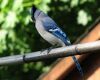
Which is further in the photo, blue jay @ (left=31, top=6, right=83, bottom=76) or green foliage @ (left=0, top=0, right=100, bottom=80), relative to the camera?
green foliage @ (left=0, top=0, right=100, bottom=80)

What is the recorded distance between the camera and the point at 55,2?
10469 millimetres

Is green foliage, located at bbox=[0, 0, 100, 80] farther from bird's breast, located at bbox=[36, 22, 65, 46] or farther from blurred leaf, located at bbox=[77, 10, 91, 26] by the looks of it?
bird's breast, located at bbox=[36, 22, 65, 46]

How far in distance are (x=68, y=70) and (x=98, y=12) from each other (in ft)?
11.8

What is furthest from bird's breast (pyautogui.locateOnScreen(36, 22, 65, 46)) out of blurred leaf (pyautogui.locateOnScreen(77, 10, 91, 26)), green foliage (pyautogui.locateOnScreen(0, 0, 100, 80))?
blurred leaf (pyautogui.locateOnScreen(77, 10, 91, 26))

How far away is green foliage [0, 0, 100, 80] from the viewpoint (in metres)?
8.36

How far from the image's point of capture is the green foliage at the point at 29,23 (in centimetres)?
836

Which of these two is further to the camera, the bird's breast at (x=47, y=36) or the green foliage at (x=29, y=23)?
the green foliage at (x=29, y=23)

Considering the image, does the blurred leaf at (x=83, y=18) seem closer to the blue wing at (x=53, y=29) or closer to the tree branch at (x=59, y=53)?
the blue wing at (x=53, y=29)

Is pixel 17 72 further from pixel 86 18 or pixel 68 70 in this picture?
pixel 68 70

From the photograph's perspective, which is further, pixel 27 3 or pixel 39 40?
pixel 39 40

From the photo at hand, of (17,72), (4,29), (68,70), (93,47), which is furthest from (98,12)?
(93,47)

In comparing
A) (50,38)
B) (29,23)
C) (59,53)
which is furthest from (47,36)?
(29,23)

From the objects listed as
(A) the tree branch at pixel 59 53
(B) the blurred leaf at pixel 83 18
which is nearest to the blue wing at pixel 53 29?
(A) the tree branch at pixel 59 53

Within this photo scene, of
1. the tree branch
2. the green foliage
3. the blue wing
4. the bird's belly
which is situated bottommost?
the green foliage
